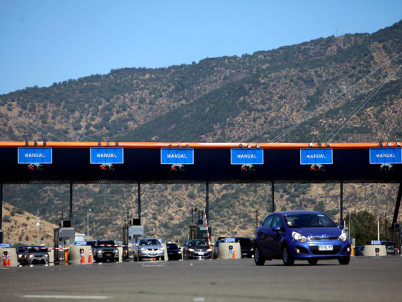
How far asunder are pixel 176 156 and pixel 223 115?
283 ft

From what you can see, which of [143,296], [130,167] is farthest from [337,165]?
[143,296]

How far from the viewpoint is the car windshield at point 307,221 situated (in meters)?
22.3

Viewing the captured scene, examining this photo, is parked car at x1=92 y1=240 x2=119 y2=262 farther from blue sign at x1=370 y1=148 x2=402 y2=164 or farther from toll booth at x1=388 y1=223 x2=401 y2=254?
toll booth at x1=388 y1=223 x2=401 y2=254

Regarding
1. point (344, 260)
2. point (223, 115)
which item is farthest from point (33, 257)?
point (223, 115)

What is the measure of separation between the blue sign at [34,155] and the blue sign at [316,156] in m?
16.7

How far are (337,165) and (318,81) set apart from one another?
3666 inches

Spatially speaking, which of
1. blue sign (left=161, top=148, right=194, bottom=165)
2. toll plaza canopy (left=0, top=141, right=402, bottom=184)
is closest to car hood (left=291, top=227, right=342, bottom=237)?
toll plaza canopy (left=0, top=141, right=402, bottom=184)

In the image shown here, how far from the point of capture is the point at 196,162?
183ft

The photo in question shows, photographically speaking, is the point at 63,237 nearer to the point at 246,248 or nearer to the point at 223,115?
the point at 246,248

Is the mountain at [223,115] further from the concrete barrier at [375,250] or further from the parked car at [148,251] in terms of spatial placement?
the parked car at [148,251]

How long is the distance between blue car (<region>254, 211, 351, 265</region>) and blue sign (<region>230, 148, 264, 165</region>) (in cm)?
2898

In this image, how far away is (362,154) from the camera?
5522cm

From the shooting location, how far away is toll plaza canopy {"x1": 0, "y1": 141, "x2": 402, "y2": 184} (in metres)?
51.4

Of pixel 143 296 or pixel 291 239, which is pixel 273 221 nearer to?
pixel 291 239
